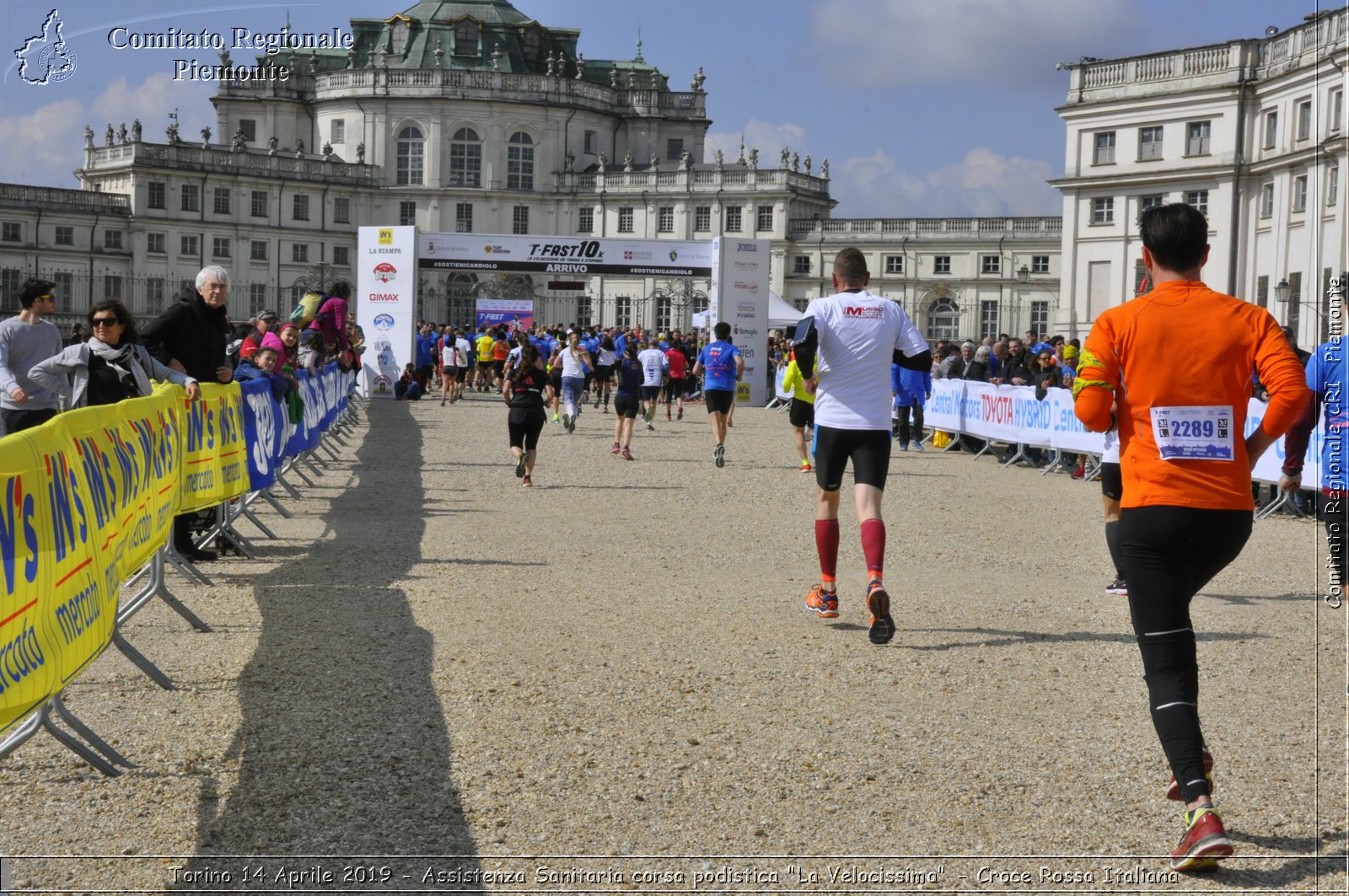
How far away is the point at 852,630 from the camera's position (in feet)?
27.2

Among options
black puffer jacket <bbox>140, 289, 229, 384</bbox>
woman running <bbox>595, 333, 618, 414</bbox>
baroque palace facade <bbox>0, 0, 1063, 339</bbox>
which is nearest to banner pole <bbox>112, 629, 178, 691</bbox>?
black puffer jacket <bbox>140, 289, 229, 384</bbox>

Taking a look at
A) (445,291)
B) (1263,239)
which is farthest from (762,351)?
(445,291)

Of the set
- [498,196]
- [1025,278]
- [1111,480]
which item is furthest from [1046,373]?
[498,196]

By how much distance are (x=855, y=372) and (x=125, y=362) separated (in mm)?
4324

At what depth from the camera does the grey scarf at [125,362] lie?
9023mm

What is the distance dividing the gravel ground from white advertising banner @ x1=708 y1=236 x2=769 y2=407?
29.8 meters

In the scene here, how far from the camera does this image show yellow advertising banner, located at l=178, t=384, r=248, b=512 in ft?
30.1

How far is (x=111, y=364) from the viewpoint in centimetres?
901

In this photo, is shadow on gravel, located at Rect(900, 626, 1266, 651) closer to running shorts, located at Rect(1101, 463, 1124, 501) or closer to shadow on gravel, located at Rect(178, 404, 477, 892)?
running shorts, located at Rect(1101, 463, 1124, 501)

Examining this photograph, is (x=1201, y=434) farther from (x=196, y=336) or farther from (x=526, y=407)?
(x=526, y=407)

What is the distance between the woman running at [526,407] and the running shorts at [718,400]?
4.03 meters

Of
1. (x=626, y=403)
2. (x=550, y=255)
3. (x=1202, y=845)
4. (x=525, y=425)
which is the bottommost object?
(x=1202, y=845)

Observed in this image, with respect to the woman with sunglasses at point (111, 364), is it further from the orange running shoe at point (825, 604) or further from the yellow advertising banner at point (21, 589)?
the yellow advertising banner at point (21, 589)

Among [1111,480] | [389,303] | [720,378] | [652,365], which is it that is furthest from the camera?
[389,303]
